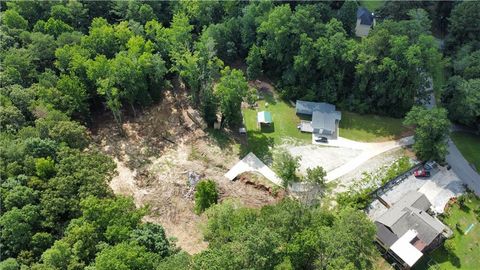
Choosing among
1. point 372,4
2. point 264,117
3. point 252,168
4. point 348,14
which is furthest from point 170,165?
point 372,4

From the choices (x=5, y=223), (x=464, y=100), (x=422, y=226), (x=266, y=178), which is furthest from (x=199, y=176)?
(x=464, y=100)

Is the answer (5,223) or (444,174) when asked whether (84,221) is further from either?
(444,174)

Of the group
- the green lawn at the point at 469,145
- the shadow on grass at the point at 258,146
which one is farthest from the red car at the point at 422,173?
the shadow on grass at the point at 258,146

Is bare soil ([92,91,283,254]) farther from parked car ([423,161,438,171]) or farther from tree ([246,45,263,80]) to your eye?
parked car ([423,161,438,171])

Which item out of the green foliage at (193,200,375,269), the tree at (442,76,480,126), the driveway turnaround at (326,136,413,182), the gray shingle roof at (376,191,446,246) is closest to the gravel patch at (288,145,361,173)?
the driveway turnaround at (326,136,413,182)

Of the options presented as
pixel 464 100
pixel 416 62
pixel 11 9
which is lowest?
pixel 464 100
